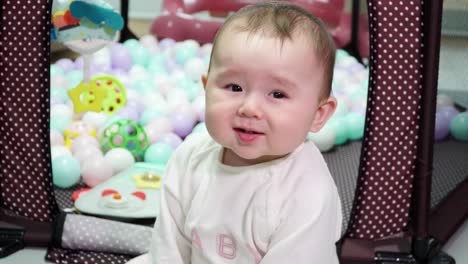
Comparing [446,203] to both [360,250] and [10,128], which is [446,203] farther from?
[10,128]

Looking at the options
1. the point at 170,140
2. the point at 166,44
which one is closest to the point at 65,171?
the point at 170,140

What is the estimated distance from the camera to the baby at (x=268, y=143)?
961mm

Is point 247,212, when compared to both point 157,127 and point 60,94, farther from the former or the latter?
point 60,94

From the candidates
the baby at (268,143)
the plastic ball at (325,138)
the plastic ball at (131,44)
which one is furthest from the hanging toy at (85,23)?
the baby at (268,143)

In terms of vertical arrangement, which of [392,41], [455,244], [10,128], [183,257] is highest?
[392,41]

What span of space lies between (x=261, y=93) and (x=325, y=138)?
113cm

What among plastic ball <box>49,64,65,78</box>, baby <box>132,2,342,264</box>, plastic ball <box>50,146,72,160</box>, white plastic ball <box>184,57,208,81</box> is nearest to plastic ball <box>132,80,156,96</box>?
white plastic ball <box>184,57,208,81</box>

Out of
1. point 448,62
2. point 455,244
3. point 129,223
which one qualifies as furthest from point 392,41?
point 129,223

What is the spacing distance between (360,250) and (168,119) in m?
0.95

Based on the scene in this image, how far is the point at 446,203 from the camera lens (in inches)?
61.7

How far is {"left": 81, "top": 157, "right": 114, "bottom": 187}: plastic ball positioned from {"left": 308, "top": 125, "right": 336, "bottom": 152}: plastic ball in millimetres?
641

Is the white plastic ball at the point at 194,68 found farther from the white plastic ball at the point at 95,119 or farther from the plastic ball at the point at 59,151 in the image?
the plastic ball at the point at 59,151

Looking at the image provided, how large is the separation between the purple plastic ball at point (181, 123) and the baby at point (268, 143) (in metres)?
1.11

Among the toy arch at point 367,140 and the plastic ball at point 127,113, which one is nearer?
the toy arch at point 367,140
